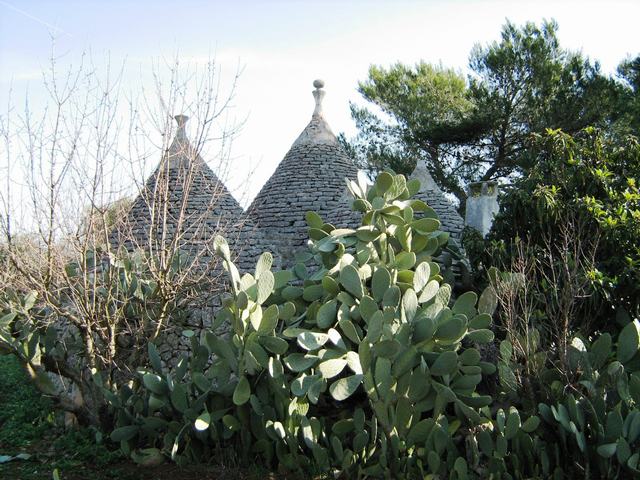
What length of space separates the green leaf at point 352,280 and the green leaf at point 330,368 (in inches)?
23.0

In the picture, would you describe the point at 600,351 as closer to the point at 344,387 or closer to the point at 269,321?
the point at 344,387

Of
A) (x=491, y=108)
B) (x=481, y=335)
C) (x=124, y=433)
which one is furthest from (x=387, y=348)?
(x=491, y=108)

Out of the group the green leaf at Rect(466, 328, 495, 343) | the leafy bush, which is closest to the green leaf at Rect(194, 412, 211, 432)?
the leafy bush

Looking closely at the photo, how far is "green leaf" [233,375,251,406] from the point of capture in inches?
197

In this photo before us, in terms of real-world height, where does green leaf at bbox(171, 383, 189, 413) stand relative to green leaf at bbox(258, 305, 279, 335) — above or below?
below

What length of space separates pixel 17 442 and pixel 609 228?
584 cm

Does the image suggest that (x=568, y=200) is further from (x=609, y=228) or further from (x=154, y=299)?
(x=154, y=299)

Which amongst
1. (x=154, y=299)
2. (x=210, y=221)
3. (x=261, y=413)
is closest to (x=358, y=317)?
(x=261, y=413)

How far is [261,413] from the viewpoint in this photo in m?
5.16

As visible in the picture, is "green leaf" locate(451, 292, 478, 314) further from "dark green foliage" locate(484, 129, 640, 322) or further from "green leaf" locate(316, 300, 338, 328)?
"green leaf" locate(316, 300, 338, 328)

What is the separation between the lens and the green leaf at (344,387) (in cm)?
465

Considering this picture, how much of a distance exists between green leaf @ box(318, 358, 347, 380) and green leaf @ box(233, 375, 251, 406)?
67cm

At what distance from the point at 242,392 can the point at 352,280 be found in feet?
3.86

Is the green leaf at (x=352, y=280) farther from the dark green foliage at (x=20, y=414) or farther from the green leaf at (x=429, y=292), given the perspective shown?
the dark green foliage at (x=20, y=414)
